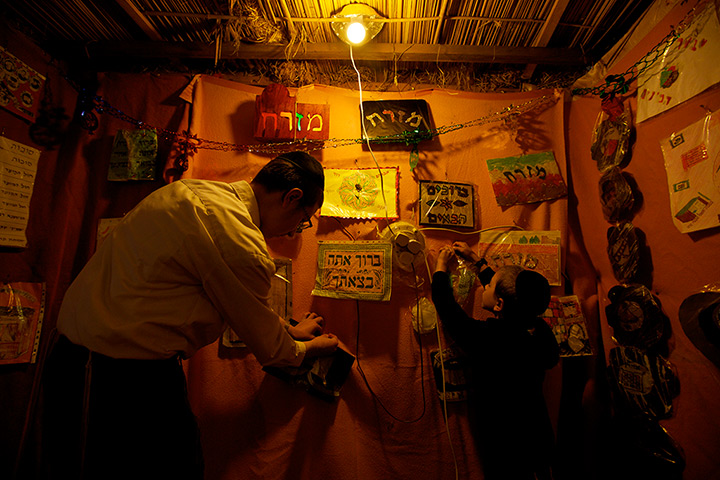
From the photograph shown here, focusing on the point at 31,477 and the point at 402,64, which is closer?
the point at 31,477

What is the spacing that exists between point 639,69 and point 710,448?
1.54 metres

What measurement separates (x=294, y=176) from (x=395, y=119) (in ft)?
2.84

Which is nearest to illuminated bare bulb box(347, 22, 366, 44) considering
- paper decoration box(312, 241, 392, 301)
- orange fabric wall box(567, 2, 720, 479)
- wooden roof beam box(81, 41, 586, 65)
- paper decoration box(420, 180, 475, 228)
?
wooden roof beam box(81, 41, 586, 65)

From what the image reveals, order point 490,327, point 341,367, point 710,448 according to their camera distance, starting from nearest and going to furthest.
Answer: point 710,448
point 490,327
point 341,367

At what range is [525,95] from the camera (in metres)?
1.83

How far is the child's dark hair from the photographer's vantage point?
1.19 meters

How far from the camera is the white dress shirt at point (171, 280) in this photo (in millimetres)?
932

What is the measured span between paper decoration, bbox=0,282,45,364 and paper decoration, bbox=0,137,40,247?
0.22 meters

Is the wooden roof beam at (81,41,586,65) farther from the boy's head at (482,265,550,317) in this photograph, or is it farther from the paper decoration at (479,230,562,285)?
the boy's head at (482,265,550,317)

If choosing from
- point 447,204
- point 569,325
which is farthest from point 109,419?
point 569,325

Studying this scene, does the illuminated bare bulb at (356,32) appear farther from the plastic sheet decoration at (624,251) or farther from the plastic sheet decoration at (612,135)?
the plastic sheet decoration at (624,251)

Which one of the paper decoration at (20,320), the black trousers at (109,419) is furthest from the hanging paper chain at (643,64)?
the paper decoration at (20,320)

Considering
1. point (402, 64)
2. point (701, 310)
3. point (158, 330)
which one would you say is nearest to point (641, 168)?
point (701, 310)

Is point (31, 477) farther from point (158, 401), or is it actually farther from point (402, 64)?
point (402, 64)
